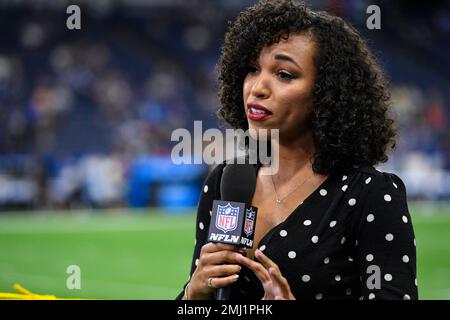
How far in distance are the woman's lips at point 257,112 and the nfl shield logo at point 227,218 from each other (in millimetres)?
346

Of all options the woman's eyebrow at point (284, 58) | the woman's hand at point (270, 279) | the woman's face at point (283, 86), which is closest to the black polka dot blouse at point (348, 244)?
the woman's hand at point (270, 279)

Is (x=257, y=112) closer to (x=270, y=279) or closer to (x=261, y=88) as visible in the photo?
(x=261, y=88)

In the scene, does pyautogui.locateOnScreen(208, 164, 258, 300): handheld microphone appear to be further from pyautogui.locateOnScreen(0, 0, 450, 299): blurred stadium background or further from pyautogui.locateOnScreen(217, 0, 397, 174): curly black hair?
pyautogui.locateOnScreen(0, 0, 450, 299): blurred stadium background

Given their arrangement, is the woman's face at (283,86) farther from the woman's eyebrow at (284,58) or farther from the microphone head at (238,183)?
the microphone head at (238,183)

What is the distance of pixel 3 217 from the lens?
17.3 meters

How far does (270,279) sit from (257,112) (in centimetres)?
54

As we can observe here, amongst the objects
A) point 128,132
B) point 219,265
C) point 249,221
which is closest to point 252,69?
point 249,221

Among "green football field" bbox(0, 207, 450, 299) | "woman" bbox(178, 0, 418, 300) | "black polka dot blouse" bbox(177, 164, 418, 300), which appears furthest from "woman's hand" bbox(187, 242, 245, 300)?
"green football field" bbox(0, 207, 450, 299)

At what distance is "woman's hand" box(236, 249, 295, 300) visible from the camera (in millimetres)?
2385

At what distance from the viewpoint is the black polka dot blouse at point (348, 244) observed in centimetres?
245

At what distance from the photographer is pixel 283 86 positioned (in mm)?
2639
